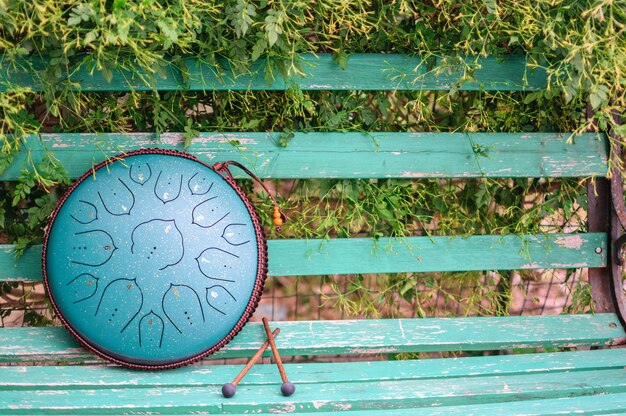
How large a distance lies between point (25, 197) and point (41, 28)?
549 mm

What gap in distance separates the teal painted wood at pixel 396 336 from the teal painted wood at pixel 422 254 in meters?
0.15

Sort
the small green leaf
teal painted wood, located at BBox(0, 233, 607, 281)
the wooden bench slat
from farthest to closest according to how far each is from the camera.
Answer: teal painted wood, located at BBox(0, 233, 607, 281) < the wooden bench slat < the small green leaf

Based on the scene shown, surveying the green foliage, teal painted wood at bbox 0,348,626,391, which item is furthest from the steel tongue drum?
the green foliage

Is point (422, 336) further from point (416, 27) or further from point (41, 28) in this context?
point (41, 28)

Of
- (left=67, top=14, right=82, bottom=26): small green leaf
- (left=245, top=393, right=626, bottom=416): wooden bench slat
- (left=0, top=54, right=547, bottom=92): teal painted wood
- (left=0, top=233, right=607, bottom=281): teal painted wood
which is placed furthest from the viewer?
(left=0, top=233, right=607, bottom=281): teal painted wood

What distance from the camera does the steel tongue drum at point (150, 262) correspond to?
5.62 feet

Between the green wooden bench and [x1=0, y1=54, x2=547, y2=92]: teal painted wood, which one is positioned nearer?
the green wooden bench

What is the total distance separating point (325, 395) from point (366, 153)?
0.65 metres

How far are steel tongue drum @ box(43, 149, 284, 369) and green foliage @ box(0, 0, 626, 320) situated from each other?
157 millimetres

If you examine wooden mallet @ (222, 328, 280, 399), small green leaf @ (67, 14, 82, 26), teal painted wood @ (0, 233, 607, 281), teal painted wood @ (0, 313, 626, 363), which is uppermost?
small green leaf @ (67, 14, 82, 26)

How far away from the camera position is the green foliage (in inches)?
66.7

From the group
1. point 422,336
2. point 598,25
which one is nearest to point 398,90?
point 598,25

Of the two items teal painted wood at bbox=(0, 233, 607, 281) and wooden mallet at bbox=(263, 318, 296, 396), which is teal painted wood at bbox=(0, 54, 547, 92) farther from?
wooden mallet at bbox=(263, 318, 296, 396)

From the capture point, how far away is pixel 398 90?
201 cm
